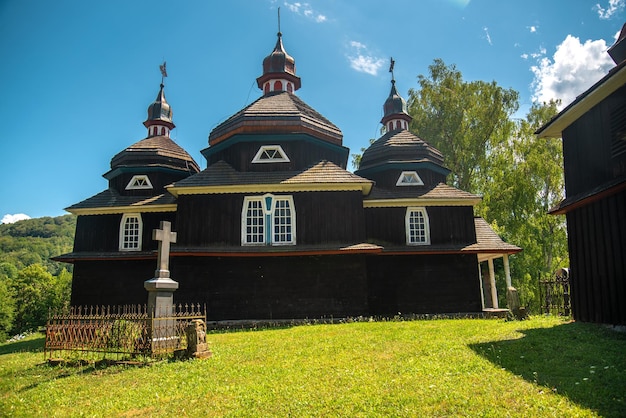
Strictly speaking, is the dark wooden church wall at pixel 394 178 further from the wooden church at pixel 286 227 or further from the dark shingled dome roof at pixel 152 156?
the dark shingled dome roof at pixel 152 156

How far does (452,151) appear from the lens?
32188 millimetres

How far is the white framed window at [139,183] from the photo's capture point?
21703mm

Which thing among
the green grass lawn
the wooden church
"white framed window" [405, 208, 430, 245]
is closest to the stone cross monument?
the green grass lawn

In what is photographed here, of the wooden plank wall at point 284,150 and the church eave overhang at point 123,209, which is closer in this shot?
the wooden plank wall at point 284,150

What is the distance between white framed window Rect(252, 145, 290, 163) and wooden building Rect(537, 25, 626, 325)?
32.7ft

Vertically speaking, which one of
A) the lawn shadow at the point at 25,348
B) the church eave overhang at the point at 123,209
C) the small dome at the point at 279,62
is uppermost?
the small dome at the point at 279,62

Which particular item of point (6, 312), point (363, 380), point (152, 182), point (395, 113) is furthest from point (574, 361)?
point (6, 312)

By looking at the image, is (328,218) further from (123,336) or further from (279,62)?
(279,62)

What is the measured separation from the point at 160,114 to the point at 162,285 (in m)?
17.7

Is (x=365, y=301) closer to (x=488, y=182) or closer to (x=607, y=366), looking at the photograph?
(x=607, y=366)

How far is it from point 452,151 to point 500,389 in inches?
1087

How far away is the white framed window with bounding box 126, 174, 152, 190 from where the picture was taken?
71.2ft

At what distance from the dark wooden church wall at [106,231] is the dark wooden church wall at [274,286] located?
4046 millimetres

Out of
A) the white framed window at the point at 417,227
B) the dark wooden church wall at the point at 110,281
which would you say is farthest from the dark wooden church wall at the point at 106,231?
the white framed window at the point at 417,227
